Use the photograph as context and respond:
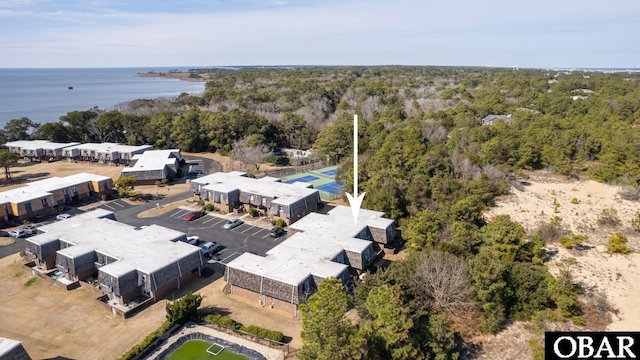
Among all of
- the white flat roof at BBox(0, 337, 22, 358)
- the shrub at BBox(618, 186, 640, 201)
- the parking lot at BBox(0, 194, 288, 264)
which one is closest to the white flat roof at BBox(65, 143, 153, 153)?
the parking lot at BBox(0, 194, 288, 264)

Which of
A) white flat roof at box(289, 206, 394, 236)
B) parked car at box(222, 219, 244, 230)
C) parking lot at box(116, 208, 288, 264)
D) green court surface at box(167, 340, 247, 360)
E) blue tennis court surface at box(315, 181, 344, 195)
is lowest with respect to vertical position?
green court surface at box(167, 340, 247, 360)

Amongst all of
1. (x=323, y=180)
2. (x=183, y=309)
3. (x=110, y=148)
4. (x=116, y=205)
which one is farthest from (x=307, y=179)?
(x=110, y=148)

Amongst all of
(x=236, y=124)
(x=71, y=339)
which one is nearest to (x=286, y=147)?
(x=236, y=124)

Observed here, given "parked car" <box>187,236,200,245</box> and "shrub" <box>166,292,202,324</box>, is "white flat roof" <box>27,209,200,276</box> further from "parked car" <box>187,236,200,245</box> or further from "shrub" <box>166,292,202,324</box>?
"shrub" <box>166,292,202,324</box>

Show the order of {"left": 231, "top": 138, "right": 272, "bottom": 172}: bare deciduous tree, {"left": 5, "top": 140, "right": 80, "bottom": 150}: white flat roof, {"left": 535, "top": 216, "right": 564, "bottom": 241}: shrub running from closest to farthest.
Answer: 1. {"left": 535, "top": 216, "right": 564, "bottom": 241}: shrub
2. {"left": 231, "top": 138, "right": 272, "bottom": 172}: bare deciduous tree
3. {"left": 5, "top": 140, "right": 80, "bottom": 150}: white flat roof

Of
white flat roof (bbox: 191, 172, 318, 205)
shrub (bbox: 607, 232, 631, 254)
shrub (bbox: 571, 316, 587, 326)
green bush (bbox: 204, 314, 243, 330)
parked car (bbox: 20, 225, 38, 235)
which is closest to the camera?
green bush (bbox: 204, 314, 243, 330)

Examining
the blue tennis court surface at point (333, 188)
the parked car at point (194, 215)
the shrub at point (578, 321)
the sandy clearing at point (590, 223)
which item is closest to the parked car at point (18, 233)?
the parked car at point (194, 215)
